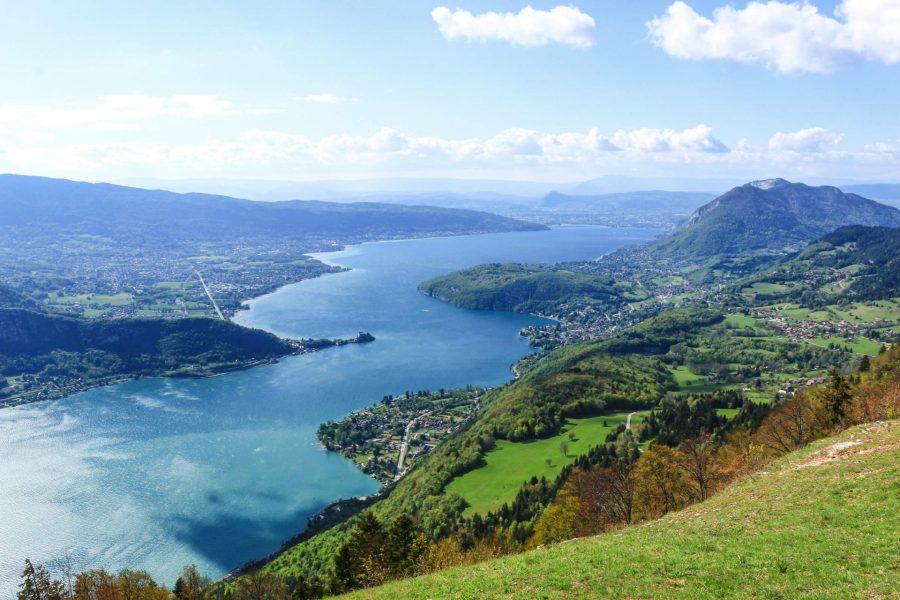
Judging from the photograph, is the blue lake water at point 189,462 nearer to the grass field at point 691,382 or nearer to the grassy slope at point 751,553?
the grass field at point 691,382

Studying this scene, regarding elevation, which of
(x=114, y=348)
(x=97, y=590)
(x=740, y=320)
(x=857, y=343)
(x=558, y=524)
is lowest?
(x=114, y=348)

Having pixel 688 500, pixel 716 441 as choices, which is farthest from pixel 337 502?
pixel 688 500

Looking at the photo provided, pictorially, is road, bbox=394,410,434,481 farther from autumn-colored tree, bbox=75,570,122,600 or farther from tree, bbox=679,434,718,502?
tree, bbox=679,434,718,502

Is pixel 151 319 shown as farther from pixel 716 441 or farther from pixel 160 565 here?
pixel 716 441

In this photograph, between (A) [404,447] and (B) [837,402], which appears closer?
(B) [837,402]

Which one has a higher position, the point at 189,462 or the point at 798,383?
the point at 798,383

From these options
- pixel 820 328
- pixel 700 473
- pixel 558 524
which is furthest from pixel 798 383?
pixel 558 524

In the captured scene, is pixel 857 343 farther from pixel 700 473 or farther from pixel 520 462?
pixel 700 473

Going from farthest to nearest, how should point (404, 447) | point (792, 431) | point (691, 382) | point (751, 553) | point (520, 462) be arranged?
point (691, 382) < point (404, 447) < point (520, 462) < point (792, 431) < point (751, 553)
